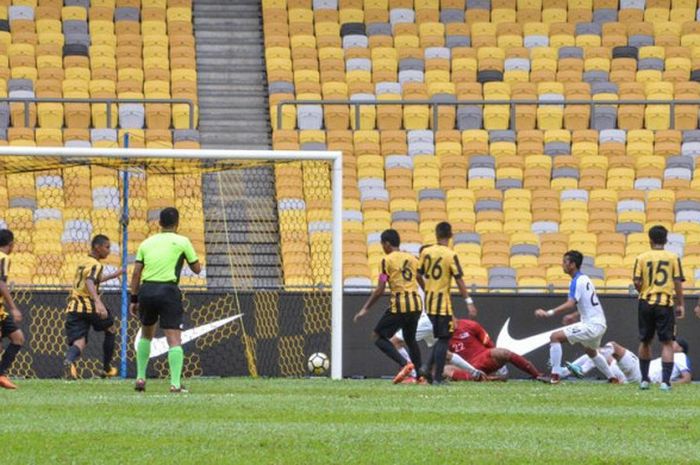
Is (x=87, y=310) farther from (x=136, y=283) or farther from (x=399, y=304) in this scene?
(x=136, y=283)

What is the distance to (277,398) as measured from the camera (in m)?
15.2

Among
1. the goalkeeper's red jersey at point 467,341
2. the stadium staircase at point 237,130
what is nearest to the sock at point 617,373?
the goalkeeper's red jersey at point 467,341

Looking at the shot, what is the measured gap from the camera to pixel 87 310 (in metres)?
20.5

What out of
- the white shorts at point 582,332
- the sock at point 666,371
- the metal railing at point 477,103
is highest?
the metal railing at point 477,103

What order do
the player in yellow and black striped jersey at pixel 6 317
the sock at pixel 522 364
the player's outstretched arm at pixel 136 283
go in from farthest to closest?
the sock at pixel 522 364 → the player in yellow and black striped jersey at pixel 6 317 → the player's outstretched arm at pixel 136 283

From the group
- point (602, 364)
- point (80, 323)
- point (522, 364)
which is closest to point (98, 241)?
point (80, 323)

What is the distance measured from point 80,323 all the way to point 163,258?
15.6 ft

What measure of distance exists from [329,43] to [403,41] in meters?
1.38

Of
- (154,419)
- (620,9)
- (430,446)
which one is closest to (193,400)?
(154,419)

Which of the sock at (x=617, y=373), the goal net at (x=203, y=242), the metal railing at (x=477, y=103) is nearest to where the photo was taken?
the sock at (x=617, y=373)

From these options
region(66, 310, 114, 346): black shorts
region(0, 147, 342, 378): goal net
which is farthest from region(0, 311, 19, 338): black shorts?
region(0, 147, 342, 378): goal net

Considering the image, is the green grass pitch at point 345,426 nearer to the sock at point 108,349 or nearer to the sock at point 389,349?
the sock at point 389,349

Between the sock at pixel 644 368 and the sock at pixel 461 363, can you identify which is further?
the sock at pixel 461 363

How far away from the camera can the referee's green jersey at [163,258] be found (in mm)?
16109
